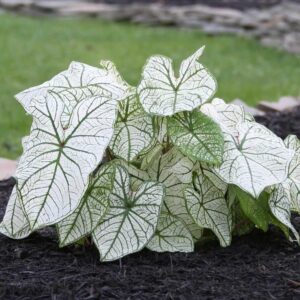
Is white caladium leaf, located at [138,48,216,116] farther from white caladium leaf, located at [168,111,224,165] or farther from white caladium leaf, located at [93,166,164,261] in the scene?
white caladium leaf, located at [93,166,164,261]

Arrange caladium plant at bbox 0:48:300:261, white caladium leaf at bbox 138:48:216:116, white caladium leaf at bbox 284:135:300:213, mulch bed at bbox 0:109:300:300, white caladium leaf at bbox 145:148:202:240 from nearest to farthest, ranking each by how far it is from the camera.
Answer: mulch bed at bbox 0:109:300:300 → caladium plant at bbox 0:48:300:261 → white caladium leaf at bbox 138:48:216:116 → white caladium leaf at bbox 145:148:202:240 → white caladium leaf at bbox 284:135:300:213

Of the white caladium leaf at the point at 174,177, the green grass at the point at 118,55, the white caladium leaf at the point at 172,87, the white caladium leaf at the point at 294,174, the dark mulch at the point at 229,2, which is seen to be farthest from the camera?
the dark mulch at the point at 229,2

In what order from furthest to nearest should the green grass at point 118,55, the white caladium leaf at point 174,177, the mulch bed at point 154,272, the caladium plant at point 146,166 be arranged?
1. the green grass at point 118,55
2. the white caladium leaf at point 174,177
3. the caladium plant at point 146,166
4. the mulch bed at point 154,272

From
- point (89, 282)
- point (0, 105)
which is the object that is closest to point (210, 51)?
point (0, 105)

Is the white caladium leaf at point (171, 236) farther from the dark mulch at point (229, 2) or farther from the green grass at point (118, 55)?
the dark mulch at point (229, 2)

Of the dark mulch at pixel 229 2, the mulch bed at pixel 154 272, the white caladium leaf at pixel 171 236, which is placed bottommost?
the mulch bed at pixel 154 272

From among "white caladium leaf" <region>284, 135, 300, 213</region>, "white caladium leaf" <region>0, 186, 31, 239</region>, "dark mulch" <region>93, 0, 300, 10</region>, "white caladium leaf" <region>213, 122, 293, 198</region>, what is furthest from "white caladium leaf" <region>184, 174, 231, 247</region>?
"dark mulch" <region>93, 0, 300, 10</region>

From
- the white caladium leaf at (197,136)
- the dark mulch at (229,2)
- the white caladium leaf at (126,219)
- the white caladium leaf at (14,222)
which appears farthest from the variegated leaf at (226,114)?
the dark mulch at (229,2)
